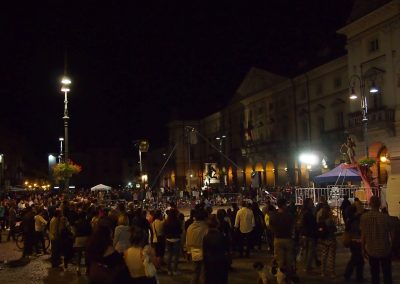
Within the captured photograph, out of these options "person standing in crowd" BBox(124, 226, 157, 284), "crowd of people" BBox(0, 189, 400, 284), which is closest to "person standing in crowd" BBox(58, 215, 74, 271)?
"crowd of people" BBox(0, 189, 400, 284)

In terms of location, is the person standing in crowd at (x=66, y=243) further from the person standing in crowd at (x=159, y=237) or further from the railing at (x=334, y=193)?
the railing at (x=334, y=193)

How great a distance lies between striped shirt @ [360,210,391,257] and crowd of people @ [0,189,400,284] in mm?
16

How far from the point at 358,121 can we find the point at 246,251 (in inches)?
918

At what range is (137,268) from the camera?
722 cm

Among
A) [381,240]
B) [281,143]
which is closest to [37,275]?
[381,240]

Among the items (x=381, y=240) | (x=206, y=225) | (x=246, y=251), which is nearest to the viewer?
(x=381, y=240)

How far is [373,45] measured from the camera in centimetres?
3653

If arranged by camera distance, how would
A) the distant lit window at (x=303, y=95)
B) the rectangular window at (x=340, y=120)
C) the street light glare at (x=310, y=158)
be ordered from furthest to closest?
Answer: 1. the distant lit window at (x=303, y=95)
2. the rectangular window at (x=340, y=120)
3. the street light glare at (x=310, y=158)

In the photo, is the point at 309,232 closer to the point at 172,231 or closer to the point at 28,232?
the point at 172,231

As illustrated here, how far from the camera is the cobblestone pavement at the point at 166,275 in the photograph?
12591mm

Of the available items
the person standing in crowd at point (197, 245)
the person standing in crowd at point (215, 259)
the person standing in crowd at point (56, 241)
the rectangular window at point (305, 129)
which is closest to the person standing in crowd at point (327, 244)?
the person standing in crowd at point (197, 245)

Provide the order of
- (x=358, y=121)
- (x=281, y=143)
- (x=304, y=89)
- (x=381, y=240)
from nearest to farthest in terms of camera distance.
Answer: (x=381, y=240), (x=358, y=121), (x=304, y=89), (x=281, y=143)

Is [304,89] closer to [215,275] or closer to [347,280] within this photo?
[347,280]

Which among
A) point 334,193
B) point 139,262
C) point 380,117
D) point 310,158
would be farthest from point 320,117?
point 139,262
